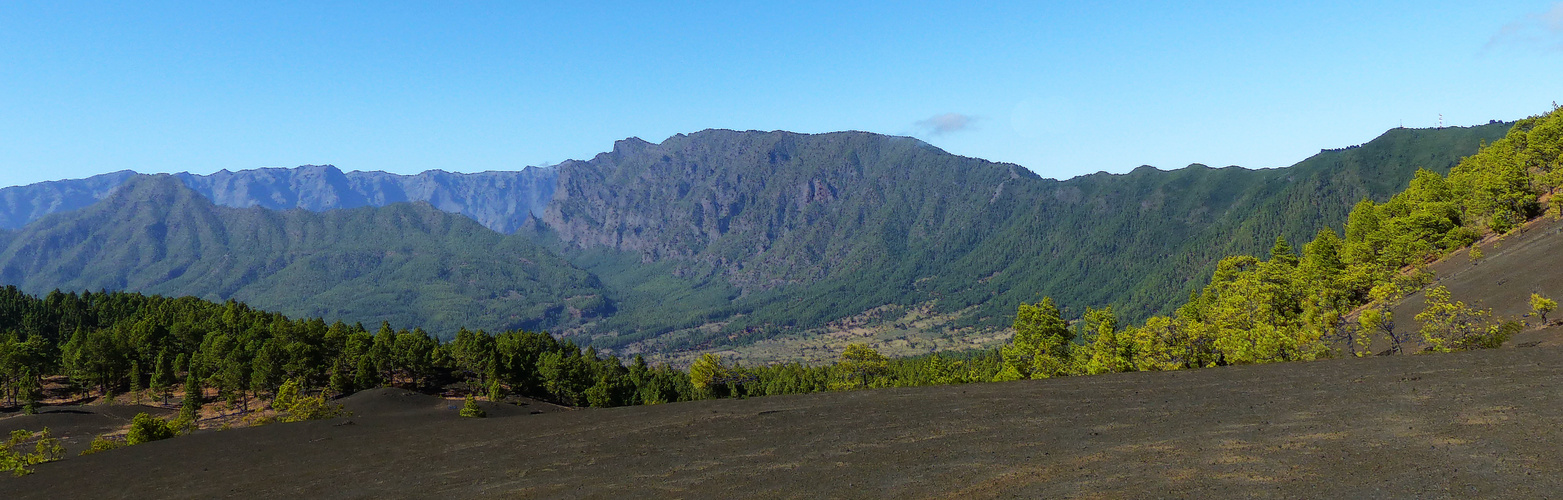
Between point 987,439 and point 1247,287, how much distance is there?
188ft

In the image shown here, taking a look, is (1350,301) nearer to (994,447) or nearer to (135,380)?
(994,447)

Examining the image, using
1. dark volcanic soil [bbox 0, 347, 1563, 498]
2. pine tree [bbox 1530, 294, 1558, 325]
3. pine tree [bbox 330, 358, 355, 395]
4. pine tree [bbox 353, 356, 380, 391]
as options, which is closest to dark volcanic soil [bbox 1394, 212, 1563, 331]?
pine tree [bbox 1530, 294, 1558, 325]

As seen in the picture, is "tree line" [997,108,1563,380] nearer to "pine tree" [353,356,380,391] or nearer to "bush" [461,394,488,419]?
"bush" [461,394,488,419]

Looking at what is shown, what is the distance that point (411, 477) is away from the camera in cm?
4138

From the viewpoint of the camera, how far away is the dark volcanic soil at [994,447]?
29.1 metres

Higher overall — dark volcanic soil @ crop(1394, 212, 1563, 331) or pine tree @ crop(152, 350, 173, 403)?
dark volcanic soil @ crop(1394, 212, 1563, 331)

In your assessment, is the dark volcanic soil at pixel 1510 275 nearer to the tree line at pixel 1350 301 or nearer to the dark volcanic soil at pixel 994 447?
the tree line at pixel 1350 301

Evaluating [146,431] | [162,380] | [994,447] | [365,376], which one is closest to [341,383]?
[365,376]

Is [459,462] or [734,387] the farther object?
[734,387]

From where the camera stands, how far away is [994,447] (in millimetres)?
38281

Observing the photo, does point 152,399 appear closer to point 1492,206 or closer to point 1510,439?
point 1510,439

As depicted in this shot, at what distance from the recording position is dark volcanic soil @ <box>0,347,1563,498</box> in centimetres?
2911

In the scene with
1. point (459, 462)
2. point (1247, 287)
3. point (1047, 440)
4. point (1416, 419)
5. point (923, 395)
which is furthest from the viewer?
point (1247, 287)

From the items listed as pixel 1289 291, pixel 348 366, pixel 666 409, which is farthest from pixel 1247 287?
pixel 348 366
